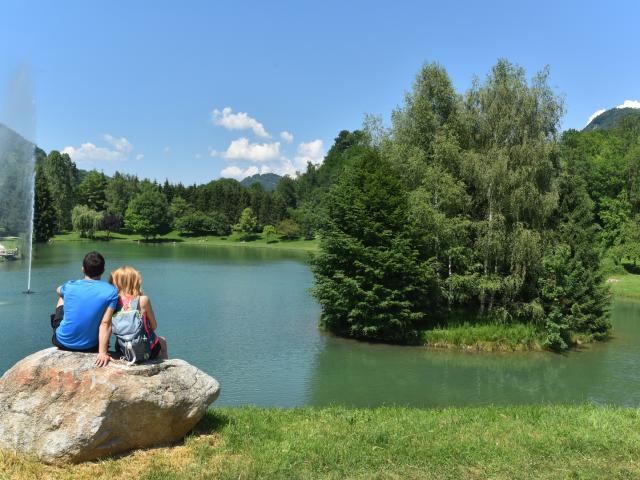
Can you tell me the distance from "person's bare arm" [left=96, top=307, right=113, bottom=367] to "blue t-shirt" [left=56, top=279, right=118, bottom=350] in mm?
85

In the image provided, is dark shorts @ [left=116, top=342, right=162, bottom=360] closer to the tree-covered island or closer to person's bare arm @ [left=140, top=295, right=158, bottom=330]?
person's bare arm @ [left=140, top=295, right=158, bottom=330]

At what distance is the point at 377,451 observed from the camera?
745cm

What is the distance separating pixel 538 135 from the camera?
80.6 feet

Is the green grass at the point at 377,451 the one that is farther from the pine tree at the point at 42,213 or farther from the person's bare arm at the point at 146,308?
the pine tree at the point at 42,213

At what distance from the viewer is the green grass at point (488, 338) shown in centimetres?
2405

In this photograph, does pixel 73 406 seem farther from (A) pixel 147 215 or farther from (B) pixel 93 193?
(B) pixel 93 193

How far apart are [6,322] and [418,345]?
62.1ft

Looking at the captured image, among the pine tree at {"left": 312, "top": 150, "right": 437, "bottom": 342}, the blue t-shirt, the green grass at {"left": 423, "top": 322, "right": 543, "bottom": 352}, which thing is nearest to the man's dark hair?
the blue t-shirt

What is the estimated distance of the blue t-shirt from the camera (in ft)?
21.9

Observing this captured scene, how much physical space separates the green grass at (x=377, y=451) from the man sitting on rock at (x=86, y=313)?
144 centimetres

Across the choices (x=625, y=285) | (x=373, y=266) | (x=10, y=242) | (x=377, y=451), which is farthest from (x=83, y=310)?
(x=10, y=242)

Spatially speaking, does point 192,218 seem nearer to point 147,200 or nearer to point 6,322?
point 147,200

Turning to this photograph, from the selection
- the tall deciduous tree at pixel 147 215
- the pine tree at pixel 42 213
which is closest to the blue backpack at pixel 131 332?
the pine tree at pixel 42 213

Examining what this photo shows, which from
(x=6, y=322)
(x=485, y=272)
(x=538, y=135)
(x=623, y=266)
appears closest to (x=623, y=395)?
(x=485, y=272)
